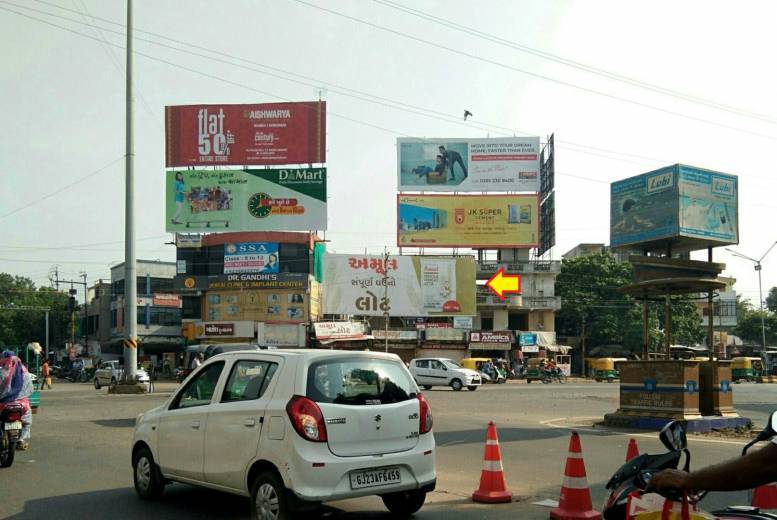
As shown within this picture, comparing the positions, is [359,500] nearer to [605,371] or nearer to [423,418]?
[423,418]

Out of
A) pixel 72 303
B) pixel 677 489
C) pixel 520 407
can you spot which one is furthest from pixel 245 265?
pixel 677 489

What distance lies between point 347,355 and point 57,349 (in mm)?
90708

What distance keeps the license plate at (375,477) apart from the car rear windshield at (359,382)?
1.92 feet

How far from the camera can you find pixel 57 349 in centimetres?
8875

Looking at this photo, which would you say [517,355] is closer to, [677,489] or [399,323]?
[399,323]

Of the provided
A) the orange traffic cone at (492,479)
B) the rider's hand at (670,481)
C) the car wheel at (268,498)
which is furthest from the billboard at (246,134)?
the rider's hand at (670,481)

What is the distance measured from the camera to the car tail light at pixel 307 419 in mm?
6340

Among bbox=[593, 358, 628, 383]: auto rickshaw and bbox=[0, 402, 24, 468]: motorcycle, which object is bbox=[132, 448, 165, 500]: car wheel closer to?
bbox=[0, 402, 24, 468]: motorcycle

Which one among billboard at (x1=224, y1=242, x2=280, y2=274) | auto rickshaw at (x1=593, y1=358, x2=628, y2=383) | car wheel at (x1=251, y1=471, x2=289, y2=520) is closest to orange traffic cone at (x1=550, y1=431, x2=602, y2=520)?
car wheel at (x1=251, y1=471, x2=289, y2=520)

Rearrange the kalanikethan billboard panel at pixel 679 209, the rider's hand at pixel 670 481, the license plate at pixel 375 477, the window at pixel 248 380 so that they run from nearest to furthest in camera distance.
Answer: the rider's hand at pixel 670 481 < the license plate at pixel 375 477 < the window at pixel 248 380 < the kalanikethan billboard panel at pixel 679 209

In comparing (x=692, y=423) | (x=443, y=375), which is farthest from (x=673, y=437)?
(x=443, y=375)

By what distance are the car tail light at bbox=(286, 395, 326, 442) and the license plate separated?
1.54ft

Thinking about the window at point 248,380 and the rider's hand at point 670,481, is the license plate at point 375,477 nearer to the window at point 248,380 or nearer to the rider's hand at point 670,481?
the window at point 248,380

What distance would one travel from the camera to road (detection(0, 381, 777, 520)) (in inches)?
302
